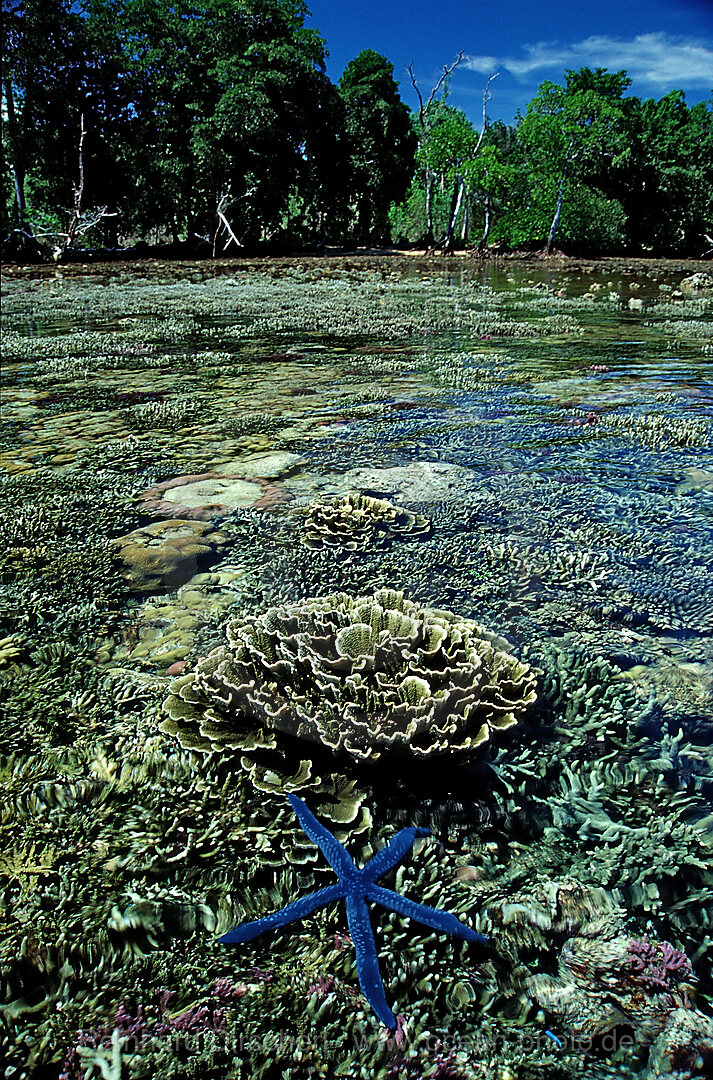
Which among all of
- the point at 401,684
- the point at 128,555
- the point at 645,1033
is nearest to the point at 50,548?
the point at 128,555

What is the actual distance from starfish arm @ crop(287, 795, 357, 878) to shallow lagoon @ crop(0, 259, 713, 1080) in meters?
0.14

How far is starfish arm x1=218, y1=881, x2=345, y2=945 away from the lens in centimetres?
196

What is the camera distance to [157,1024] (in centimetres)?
181

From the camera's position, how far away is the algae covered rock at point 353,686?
2695 mm

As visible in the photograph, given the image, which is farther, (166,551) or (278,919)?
(166,551)

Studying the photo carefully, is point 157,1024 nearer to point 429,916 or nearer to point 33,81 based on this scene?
point 429,916

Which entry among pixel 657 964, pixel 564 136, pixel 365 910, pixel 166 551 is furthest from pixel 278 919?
pixel 564 136

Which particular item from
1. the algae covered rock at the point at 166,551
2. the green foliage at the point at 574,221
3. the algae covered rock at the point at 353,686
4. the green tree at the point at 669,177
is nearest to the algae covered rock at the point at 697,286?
the algae covered rock at the point at 166,551

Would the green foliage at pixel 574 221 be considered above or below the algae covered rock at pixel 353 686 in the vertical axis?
above

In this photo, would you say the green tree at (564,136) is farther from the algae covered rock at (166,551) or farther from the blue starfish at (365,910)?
the blue starfish at (365,910)

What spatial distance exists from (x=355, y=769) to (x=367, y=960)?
90 cm

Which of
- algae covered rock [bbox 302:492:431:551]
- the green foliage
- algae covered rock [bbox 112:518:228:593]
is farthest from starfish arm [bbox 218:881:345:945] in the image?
the green foliage

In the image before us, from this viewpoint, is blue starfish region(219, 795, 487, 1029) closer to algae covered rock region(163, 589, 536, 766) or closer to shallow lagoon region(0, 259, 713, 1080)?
shallow lagoon region(0, 259, 713, 1080)

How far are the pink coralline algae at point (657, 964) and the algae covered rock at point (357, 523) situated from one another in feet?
9.94
